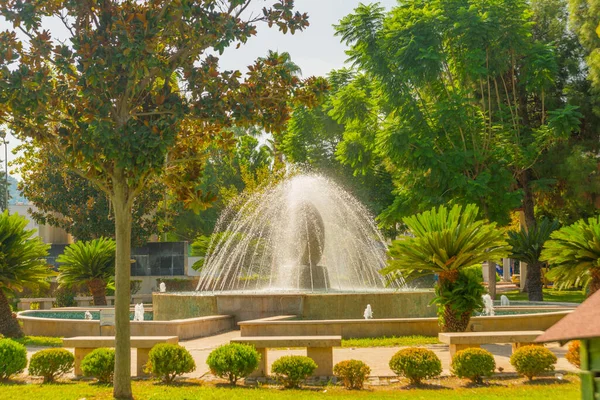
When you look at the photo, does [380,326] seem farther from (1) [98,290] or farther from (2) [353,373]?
(1) [98,290]

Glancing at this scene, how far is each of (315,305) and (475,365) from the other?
7829 millimetres

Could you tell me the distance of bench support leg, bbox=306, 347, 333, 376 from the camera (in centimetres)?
1179

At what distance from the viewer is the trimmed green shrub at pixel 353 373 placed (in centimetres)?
1067

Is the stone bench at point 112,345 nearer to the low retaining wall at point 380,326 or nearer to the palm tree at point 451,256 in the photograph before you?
the low retaining wall at point 380,326


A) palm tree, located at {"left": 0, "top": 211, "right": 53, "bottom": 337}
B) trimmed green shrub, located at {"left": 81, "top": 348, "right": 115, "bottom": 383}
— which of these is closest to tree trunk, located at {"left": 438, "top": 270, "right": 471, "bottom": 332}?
trimmed green shrub, located at {"left": 81, "top": 348, "right": 115, "bottom": 383}

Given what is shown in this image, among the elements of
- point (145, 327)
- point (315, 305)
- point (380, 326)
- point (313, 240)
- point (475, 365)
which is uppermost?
point (313, 240)

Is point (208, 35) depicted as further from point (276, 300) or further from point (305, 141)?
point (305, 141)

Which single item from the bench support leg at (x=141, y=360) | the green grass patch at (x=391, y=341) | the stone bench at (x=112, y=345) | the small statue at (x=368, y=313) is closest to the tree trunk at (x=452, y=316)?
the green grass patch at (x=391, y=341)

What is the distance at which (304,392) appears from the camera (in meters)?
10.4

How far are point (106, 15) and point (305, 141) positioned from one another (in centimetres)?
3090

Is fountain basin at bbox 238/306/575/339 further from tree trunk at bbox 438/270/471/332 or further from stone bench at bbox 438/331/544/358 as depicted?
stone bench at bbox 438/331/544/358

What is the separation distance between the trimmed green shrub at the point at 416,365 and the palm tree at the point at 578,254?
6.25m

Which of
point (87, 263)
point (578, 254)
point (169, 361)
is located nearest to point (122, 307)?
point (169, 361)

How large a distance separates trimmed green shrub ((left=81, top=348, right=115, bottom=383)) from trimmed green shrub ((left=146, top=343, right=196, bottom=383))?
60 cm
